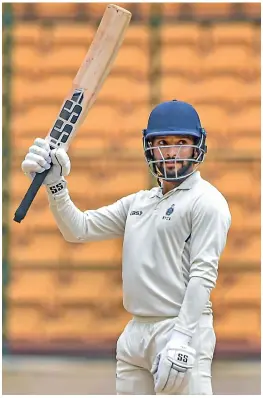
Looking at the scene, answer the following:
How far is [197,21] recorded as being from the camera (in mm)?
5742

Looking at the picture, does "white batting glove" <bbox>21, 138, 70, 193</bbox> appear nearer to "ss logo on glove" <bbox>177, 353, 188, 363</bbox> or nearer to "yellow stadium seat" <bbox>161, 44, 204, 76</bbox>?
"ss logo on glove" <bbox>177, 353, 188, 363</bbox>

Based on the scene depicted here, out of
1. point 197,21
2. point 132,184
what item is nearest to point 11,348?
point 132,184

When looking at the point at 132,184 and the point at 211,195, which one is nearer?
the point at 211,195

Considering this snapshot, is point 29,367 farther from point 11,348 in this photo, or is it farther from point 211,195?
point 211,195

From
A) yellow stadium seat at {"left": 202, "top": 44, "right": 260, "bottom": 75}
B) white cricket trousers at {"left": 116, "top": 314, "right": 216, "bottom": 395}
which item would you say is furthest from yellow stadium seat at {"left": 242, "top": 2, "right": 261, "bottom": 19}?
white cricket trousers at {"left": 116, "top": 314, "right": 216, "bottom": 395}

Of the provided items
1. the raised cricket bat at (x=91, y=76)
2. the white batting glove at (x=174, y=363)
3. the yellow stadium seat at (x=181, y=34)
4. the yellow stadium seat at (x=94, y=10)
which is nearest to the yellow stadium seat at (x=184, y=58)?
the yellow stadium seat at (x=181, y=34)

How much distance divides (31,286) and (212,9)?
6.86 feet

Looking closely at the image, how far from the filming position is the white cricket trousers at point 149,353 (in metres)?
3.03

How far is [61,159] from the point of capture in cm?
319

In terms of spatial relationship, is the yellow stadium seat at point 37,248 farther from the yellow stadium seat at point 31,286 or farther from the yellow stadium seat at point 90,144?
the yellow stadium seat at point 90,144

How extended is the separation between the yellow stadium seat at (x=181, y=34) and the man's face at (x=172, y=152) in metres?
2.73

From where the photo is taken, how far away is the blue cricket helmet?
3113mm

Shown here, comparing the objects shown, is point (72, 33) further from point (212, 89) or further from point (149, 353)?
point (149, 353)

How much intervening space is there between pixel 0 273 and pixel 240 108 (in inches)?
72.1
